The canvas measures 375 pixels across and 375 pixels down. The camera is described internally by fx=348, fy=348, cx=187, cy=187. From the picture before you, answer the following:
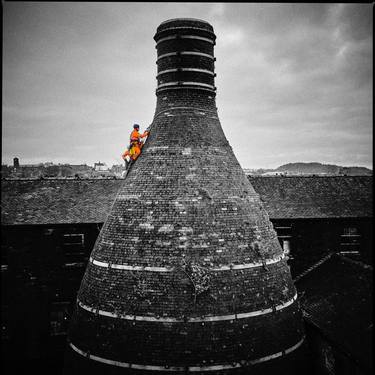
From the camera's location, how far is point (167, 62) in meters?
12.1

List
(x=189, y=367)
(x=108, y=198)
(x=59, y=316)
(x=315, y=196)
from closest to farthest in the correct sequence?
1. (x=189, y=367)
2. (x=59, y=316)
3. (x=108, y=198)
4. (x=315, y=196)

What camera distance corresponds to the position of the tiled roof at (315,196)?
65.5 feet

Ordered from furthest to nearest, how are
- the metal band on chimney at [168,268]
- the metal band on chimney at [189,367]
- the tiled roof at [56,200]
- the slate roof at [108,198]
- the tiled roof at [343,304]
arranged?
1. the slate roof at [108,198]
2. the tiled roof at [56,200]
3. the tiled roof at [343,304]
4. the metal band on chimney at [168,268]
5. the metal band on chimney at [189,367]

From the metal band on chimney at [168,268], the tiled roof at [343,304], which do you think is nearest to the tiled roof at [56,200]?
the metal band on chimney at [168,268]

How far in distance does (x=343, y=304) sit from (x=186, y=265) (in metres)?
7.05

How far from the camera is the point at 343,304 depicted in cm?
1298

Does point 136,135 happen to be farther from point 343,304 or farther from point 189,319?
point 343,304

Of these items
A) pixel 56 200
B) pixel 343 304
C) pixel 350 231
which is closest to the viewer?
pixel 343 304

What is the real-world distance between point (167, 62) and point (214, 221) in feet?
19.2

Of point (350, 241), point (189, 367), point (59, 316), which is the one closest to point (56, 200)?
point (59, 316)

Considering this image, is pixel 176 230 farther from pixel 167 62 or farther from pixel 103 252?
pixel 167 62

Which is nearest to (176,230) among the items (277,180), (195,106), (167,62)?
(195,106)

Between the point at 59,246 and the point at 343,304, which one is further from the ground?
the point at 59,246

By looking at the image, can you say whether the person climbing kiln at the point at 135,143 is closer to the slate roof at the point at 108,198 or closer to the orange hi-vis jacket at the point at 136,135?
the orange hi-vis jacket at the point at 136,135
